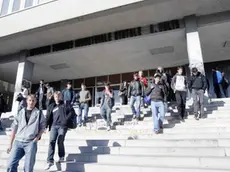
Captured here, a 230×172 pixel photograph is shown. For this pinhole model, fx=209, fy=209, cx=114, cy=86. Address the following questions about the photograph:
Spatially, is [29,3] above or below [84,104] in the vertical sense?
above

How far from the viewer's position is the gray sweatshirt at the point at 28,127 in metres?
3.40

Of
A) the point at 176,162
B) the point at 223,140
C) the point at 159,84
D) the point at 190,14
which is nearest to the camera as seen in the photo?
the point at 176,162

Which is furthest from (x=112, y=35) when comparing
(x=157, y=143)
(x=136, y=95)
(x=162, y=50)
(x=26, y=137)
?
(x=26, y=137)

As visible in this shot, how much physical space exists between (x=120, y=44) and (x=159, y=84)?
5328 millimetres

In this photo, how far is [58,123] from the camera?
14.1 feet

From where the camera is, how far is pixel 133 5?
8.38m

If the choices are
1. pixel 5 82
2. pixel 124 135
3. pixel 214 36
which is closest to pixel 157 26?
pixel 214 36

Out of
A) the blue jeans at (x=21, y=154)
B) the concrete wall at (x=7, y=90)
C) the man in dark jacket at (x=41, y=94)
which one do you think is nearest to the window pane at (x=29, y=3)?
the man in dark jacket at (x=41, y=94)

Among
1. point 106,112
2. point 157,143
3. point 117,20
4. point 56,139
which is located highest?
point 117,20

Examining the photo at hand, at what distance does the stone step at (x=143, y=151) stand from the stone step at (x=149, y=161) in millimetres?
241

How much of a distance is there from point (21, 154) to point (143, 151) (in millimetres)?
2393

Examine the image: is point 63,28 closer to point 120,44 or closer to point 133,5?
point 120,44

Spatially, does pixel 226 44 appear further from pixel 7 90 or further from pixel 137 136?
pixel 7 90

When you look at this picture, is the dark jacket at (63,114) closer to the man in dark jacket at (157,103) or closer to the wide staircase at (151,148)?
the wide staircase at (151,148)
